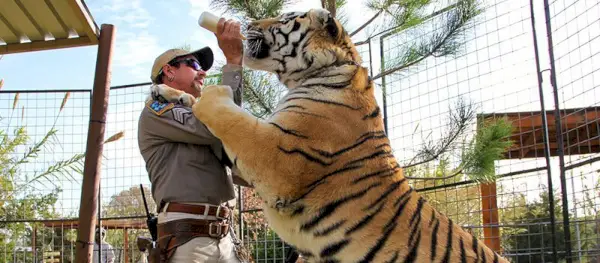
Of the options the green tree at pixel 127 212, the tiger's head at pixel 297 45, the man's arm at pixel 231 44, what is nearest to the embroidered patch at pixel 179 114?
the man's arm at pixel 231 44

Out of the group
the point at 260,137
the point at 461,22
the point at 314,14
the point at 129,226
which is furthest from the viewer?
the point at 129,226

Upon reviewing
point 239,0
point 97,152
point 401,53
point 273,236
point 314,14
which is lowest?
point 273,236

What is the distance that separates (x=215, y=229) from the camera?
2.90 metres

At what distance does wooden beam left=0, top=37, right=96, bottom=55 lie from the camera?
5.29m

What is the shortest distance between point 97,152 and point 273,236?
8.35 ft

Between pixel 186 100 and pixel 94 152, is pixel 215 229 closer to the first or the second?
pixel 186 100

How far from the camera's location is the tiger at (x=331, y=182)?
7.64 ft

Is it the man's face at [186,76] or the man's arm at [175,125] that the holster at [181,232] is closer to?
the man's arm at [175,125]

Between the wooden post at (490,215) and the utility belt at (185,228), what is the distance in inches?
141

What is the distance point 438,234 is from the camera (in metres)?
2.38

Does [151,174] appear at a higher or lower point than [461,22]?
lower

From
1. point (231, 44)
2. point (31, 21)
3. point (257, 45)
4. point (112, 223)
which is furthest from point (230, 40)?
point (112, 223)

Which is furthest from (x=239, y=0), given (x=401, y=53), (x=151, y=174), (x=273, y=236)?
(x=151, y=174)

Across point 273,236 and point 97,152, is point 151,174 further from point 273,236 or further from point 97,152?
point 273,236
